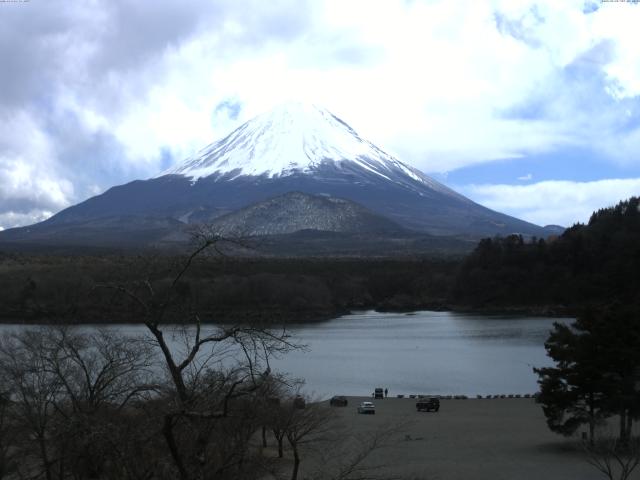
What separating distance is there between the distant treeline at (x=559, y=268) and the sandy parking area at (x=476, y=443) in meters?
44.6

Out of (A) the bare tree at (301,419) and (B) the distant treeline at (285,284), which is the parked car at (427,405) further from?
(B) the distant treeline at (285,284)

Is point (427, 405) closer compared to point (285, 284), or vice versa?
point (427, 405)

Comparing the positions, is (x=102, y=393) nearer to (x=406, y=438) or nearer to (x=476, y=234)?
(x=406, y=438)

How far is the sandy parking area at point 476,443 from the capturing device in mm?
14422

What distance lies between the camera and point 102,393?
28.2 ft

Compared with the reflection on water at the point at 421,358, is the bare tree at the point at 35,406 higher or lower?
higher

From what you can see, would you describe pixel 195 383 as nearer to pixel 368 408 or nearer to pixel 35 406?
pixel 35 406

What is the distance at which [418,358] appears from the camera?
3741 cm

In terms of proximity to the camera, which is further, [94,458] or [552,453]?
[552,453]

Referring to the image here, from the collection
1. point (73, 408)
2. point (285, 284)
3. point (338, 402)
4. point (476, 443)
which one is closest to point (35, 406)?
point (73, 408)

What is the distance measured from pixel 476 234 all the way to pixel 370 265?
75700mm

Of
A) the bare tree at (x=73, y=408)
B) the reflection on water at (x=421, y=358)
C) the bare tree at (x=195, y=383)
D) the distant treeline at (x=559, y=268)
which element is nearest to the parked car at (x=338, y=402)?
the reflection on water at (x=421, y=358)

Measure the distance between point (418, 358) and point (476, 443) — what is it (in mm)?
19604

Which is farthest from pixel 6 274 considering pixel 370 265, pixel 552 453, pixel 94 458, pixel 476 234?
pixel 476 234
